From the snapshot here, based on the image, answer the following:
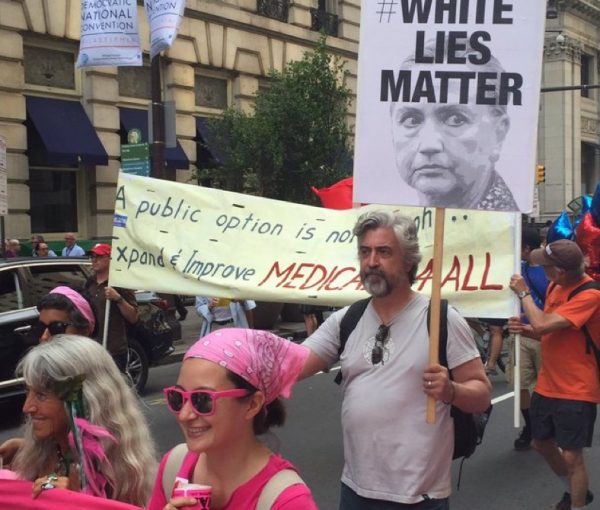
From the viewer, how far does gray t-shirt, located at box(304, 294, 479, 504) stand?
2.64 meters

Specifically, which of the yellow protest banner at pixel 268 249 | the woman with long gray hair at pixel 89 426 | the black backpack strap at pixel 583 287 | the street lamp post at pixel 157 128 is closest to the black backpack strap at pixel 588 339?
the black backpack strap at pixel 583 287

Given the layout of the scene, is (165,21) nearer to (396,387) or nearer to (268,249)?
(268,249)

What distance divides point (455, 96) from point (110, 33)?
33.0 ft

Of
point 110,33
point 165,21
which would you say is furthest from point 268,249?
point 110,33

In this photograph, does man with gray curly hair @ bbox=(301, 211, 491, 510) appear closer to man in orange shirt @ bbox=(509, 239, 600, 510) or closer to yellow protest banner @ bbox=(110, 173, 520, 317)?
yellow protest banner @ bbox=(110, 173, 520, 317)

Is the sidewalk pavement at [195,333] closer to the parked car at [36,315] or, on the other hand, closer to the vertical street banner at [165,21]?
the parked car at [36,315]

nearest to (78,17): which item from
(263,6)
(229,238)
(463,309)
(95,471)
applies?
(263,6)

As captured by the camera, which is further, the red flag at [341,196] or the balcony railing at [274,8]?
the balcony railing at [274,8]

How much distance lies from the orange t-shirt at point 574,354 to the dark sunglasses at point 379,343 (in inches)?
72.9

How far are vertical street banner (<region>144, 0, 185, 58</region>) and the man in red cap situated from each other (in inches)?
230

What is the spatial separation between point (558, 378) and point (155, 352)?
215 inches

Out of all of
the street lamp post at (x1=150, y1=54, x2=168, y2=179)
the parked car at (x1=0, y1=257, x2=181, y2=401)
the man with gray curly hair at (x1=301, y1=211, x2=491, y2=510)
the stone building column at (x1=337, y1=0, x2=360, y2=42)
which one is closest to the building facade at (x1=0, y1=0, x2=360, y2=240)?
the stone building column at (x1=337, y1=0, x2=360, y2=42)

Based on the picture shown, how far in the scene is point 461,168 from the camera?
2.87 m

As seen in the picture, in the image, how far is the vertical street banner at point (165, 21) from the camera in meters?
11.1
